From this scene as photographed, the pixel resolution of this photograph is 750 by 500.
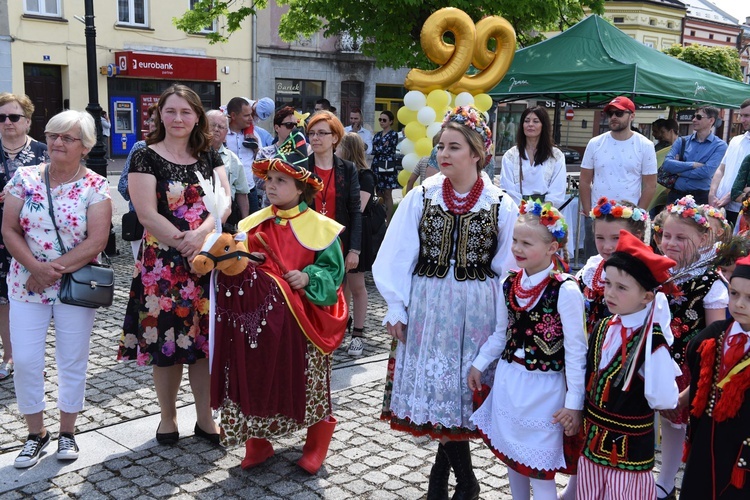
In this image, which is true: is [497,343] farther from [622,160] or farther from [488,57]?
[488,57]

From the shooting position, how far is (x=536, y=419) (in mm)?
3076

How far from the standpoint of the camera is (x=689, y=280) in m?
3.40

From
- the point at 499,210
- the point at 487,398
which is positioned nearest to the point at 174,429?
the point at 487,398

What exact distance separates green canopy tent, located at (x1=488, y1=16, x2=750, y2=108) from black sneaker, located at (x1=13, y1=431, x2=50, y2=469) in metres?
8.34

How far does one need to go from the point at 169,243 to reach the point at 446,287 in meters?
1.55

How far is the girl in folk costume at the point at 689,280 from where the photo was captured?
334cm

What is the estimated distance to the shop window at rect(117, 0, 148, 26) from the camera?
2446 centimetres

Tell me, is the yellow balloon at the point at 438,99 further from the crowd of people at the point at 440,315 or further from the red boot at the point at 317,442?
the red boot at the point at 317,442

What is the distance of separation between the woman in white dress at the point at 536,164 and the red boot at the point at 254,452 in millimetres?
3964

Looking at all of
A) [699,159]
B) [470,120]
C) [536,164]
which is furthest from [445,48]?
[470,120]

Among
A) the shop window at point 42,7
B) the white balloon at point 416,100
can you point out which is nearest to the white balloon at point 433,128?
the white balloon at point 416,100

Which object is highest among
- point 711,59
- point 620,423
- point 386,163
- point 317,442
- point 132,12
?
point 711,59

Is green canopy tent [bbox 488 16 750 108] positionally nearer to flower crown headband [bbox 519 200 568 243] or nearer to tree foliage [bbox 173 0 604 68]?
tree foliage [bbox 173 0 604 68]

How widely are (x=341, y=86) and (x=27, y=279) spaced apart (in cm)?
2782
